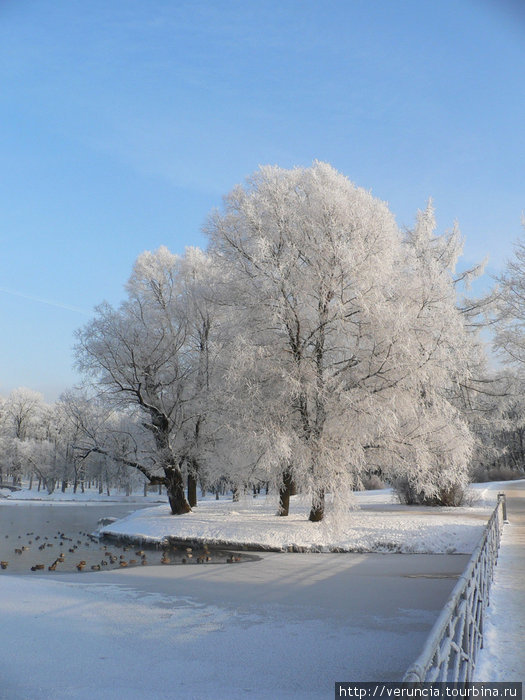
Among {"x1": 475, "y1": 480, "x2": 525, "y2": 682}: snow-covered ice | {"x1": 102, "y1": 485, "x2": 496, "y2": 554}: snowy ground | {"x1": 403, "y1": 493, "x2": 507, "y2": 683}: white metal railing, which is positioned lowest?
{"x1": 102, "y1": 485, "x2": 496, "y2": 554}: snowy ground

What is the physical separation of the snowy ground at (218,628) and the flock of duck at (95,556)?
1606mm

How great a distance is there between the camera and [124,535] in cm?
2000

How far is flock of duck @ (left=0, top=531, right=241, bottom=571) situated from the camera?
13539 millimetres

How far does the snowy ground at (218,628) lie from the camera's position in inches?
213

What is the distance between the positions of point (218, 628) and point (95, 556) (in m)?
9.92

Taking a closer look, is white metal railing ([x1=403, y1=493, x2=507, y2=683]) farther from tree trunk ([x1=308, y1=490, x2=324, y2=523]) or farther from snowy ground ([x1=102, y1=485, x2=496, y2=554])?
tree trunk ([x1=308, y1=490, x2=324, y2=523])

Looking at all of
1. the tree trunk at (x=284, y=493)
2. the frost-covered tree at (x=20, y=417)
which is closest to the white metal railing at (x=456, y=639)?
the tree trunk at (x=284, y=493)

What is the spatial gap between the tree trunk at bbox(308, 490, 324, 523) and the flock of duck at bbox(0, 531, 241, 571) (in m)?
2.83

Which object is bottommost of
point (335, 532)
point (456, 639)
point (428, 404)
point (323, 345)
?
point (335, 532)

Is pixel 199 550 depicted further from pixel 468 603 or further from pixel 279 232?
pixel 468 603

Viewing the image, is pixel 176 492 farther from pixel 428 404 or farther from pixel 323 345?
pixel 428 404

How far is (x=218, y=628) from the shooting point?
23.7ft

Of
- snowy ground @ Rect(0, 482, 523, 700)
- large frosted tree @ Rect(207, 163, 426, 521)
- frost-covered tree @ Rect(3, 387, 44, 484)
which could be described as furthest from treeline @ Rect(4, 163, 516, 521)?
frost-covered tree @ Rect(3, 387, 44, 484)

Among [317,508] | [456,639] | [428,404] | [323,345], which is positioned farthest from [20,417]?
[456,639]
